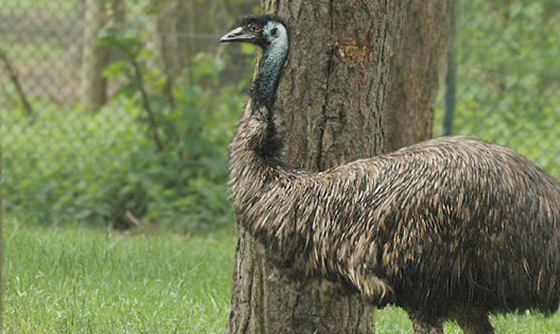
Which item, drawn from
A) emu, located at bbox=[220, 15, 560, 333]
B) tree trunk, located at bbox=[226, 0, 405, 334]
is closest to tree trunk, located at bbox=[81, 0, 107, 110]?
tree trunk, located at bbox=[226, 0, 405, 334]

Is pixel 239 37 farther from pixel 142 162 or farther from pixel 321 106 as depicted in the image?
pixel 142 162

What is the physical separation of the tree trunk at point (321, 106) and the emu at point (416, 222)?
1.30 feet

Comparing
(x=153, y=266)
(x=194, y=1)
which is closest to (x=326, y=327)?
(x=153, y=266)

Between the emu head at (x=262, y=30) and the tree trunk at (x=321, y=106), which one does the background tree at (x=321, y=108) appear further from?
the emu head at (x=262, y=30)

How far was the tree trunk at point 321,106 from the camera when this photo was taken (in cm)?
416

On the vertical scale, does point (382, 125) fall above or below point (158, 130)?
above

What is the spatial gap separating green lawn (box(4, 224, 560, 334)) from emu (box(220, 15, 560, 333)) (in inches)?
42.2

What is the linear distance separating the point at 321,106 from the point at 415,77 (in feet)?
7.10

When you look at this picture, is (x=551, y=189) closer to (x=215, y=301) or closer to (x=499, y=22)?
(x=215, y=301)

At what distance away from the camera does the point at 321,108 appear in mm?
4199

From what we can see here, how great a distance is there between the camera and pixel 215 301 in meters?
5.45

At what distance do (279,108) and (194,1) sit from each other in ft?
20.0

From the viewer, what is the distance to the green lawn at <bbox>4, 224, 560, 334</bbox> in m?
4.64

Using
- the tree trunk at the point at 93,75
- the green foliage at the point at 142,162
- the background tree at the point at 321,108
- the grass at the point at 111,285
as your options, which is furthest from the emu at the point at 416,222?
the tree trunk at the point at 93,75
